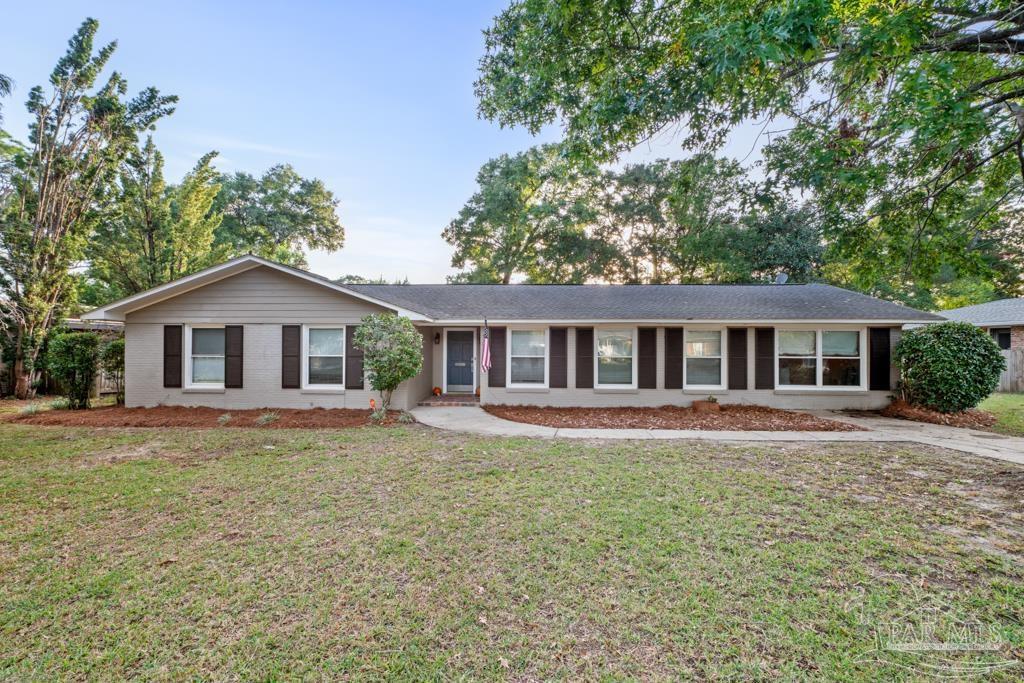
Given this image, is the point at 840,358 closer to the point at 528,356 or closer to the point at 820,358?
the point at 820,358

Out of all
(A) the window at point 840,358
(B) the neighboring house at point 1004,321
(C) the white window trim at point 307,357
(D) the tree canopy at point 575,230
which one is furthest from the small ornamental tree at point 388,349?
(B) the neighboring house at point 1004,321

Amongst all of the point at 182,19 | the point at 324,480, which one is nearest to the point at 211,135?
the point at 182,19

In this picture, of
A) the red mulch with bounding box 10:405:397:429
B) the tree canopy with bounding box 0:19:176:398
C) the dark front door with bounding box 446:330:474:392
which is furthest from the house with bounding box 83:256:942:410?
the tree canopy with bounding box 0:19:176:398

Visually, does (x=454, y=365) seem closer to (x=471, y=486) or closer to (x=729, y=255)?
(x=471, y=486)

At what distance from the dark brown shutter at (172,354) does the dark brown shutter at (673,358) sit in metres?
12.5

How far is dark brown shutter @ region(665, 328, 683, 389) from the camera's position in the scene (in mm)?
10461

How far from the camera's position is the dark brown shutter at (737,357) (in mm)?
10297

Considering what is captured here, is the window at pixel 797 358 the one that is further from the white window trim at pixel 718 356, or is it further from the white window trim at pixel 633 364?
the white window trim at pixel 633 364

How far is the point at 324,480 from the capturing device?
512 centimetres

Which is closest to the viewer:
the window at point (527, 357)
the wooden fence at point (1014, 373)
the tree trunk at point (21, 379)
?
the window at point (527, 357)

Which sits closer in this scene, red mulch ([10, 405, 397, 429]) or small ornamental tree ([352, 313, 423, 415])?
red mulch ([10, 405, 397, 429])

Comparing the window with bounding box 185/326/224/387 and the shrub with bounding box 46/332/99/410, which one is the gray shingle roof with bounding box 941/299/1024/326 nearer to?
the window with bounding box 185/326/224/387

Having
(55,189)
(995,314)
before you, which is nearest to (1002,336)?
(995,314)

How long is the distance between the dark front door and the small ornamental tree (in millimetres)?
3397
